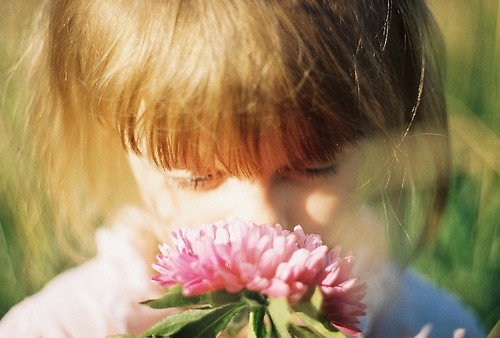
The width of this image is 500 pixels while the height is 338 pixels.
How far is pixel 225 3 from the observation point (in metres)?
0.76

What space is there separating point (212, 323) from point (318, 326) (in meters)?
0.09

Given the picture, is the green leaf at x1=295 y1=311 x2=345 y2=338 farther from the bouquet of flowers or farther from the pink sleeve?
the pink sleeve

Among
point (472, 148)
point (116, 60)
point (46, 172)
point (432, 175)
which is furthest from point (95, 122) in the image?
point (472, 148)

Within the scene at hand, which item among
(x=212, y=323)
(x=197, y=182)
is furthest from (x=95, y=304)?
(x=212, y=323)

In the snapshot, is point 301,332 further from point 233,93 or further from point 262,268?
point 233,93

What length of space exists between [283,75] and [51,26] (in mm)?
332

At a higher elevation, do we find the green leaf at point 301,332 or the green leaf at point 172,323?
the green leaf at point 172,323

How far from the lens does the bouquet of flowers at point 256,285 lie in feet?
2.02

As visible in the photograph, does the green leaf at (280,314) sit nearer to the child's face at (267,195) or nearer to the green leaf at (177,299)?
the green leaf at (177,299)

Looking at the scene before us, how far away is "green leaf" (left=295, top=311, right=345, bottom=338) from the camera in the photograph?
61 centimetres

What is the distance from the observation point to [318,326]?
615 mm

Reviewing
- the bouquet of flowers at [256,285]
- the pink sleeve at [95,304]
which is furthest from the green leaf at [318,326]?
the pink sleeve at [95,304]

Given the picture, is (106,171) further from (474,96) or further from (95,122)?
(474,96)

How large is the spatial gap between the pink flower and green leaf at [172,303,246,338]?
0.04 meters
